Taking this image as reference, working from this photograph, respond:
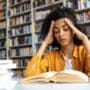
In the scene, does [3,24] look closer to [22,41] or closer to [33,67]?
[22,41]

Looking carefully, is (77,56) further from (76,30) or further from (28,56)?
(28,56)

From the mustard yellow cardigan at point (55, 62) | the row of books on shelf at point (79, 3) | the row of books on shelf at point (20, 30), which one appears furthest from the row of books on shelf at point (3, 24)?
the mustard yellow cardigan at point (55, 62)

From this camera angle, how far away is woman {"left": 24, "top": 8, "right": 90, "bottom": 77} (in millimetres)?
1619

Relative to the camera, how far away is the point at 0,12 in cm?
619

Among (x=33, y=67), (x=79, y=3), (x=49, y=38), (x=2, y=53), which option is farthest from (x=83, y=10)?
(x=33, y=67)

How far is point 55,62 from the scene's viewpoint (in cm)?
168

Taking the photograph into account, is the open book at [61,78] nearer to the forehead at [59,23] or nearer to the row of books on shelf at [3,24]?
the forehead at [59,23]

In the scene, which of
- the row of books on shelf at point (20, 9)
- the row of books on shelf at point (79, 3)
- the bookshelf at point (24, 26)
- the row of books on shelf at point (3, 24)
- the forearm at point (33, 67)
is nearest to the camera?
the forearm at point (33, 67)

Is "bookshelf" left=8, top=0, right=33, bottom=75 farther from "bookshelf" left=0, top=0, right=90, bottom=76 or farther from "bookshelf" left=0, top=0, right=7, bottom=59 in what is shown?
"bookshelf" left=0, top=0, right=7, bottom=59

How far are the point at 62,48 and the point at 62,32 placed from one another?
137mm

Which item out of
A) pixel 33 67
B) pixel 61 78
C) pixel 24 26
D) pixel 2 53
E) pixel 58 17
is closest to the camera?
pixel 61 78

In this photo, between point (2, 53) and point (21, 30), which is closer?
point (21, 30)

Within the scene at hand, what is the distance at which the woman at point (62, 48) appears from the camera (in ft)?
5.31

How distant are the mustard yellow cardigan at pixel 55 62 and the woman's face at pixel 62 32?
0.27 ft
